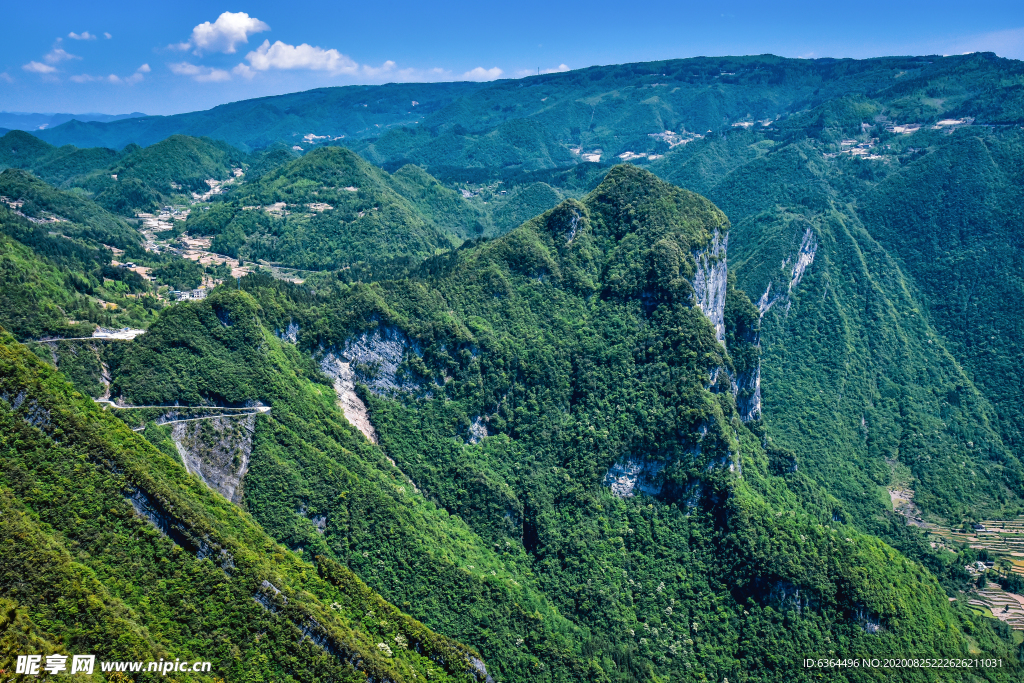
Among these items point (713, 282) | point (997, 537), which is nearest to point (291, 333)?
point (713, 282)

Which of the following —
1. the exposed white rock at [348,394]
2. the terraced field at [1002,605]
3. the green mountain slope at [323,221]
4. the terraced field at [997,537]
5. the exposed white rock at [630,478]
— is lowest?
the terraced field at [1002,605]

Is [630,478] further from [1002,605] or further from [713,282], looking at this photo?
[1002,605]

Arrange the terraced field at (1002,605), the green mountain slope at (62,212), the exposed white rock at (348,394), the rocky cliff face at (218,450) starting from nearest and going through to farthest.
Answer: the rocky cliff face at (218,450) < the exposed white rock at (348,394) < the terraced field at (1002,605) < the green mountain slope at (62,212)

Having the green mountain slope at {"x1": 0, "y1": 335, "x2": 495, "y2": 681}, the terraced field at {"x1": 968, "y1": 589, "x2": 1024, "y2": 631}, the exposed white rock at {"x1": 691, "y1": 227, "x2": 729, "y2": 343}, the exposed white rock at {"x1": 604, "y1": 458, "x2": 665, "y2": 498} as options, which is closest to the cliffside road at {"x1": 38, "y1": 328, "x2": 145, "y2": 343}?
the green mountain slope at {"x1": 0, "y1": 335, "x2": 495, "y2": 681}

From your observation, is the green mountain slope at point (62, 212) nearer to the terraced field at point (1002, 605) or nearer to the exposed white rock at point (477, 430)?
the exposed white rock at point (477, 430)

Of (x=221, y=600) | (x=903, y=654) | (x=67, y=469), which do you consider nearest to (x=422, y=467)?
(x=221, y=600)

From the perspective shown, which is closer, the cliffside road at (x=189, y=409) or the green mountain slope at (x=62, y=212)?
the cliffside road at (x=189, y=409)

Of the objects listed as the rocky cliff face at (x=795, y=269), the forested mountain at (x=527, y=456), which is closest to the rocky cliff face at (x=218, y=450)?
the forested mountain at (x=527, y=456)

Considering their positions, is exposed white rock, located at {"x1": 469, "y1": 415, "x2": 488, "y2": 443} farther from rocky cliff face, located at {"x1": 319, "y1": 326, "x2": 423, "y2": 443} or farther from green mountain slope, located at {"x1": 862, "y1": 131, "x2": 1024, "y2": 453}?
green mountain slope, located at {"x1": 862, "y1": 131, "x2": 1024, "y2": 453}
